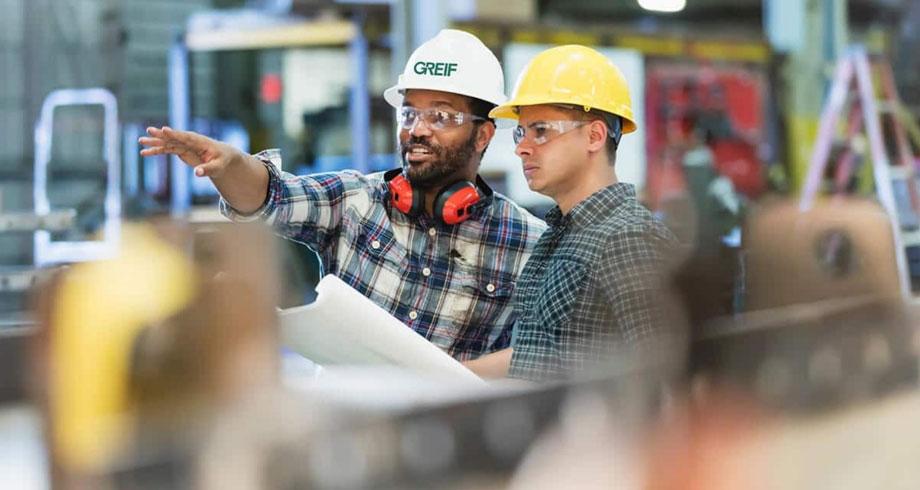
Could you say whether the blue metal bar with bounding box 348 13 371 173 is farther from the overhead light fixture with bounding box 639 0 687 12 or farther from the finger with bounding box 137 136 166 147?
the finger with bounding box 137 136 166 147

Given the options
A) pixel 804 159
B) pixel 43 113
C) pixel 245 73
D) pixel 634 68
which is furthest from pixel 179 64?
pixel 804 159

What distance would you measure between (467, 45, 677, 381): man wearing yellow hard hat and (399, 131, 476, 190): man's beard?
12cm

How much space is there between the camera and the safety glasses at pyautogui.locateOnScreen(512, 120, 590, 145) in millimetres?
2572

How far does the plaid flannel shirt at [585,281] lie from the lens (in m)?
2.27

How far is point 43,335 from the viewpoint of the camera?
69 cm

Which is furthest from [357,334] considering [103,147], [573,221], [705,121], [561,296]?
[705,121]

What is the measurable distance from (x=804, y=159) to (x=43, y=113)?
5488 mm

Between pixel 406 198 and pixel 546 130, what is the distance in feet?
1.32

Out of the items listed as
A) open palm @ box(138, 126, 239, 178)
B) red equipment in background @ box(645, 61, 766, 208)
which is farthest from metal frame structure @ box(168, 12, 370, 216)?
open palm @ box(138, 126, 239, 178)

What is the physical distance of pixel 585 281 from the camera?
2348 millimetres

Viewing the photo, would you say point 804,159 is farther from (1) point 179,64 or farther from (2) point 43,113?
(2) point 43,113

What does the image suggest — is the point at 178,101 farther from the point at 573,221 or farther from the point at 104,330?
the point at 104,330

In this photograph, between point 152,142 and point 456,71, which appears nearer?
point 152,142

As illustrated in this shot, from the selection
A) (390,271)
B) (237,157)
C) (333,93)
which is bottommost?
(390,271)
